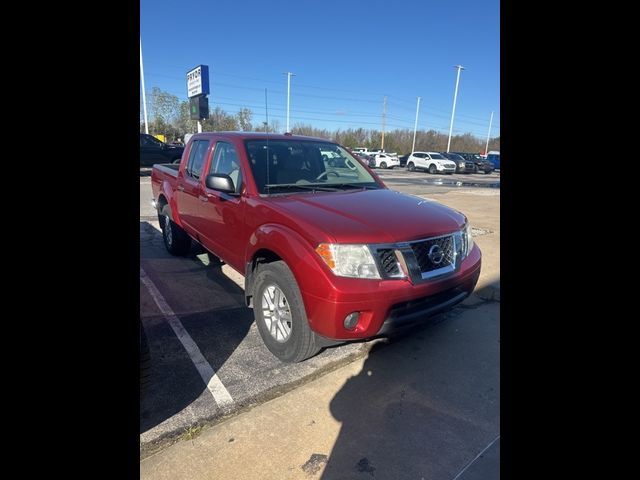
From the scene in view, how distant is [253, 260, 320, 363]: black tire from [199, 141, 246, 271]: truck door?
0.52 meters

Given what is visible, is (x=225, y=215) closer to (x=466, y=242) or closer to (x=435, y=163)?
(x=466, y=242)

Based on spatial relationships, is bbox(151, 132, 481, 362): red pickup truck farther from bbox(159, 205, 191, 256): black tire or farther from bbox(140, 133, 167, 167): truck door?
bbox(140, 133, 167, 167): truck door

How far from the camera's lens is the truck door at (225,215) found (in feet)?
11.9

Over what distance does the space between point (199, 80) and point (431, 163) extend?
23.2 meters

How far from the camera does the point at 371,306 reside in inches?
102

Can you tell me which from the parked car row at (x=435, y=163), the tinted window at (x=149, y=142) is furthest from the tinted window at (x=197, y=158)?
the parked car row at (x=435, y=163)

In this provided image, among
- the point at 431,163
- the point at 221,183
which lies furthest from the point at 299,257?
the point at 431,163

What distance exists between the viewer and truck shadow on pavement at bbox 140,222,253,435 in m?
2.58

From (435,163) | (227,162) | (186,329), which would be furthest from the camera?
(435,163)
